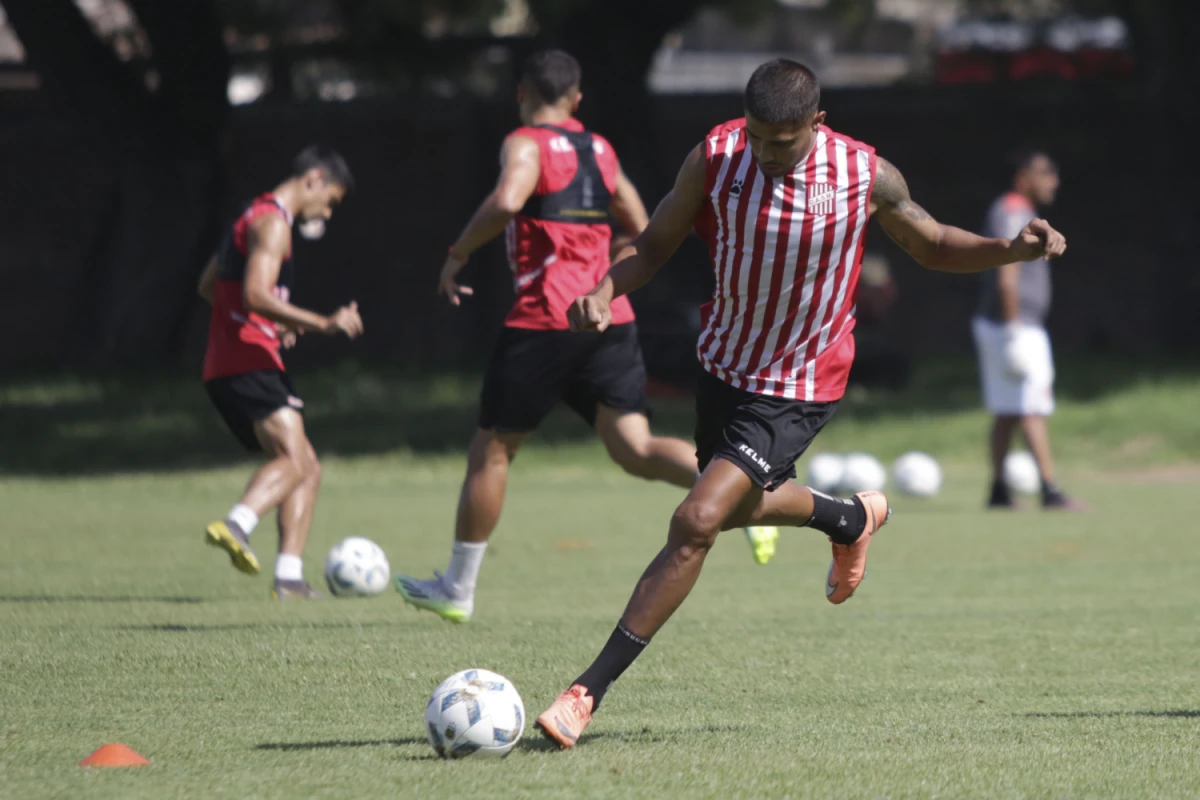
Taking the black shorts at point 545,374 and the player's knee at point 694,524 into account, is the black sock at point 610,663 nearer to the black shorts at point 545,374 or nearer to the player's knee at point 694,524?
the player's knee at point 694,524

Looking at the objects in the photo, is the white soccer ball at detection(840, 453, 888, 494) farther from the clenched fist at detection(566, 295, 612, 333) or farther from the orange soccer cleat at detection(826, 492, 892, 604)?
the clenched fist at detection(566, 295, 612, 333)

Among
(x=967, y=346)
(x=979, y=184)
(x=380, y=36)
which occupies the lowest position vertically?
(x=967, y=346)

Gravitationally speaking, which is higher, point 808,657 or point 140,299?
point 808,657

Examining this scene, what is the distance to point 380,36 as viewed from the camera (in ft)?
70.7

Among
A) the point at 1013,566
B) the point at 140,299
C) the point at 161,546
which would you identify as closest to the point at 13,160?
the point at 140,299

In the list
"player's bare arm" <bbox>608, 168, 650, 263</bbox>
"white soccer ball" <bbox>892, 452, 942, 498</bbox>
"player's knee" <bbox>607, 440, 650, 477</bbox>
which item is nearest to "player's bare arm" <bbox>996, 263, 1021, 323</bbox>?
"white soccer ball" <bbox>892, 452, 942, 498</bbox>

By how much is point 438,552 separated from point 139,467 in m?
7.80

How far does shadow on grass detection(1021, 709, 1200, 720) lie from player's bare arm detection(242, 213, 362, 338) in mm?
3716

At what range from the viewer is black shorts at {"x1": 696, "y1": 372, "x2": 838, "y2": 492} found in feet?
17.2

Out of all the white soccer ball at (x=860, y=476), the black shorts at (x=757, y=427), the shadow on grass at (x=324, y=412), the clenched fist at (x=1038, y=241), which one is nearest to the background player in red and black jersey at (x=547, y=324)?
the black shorts at (x=757, y=427)

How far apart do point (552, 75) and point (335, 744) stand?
11.9 ft

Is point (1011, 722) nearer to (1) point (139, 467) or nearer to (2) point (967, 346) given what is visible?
(1) point (139, 467)

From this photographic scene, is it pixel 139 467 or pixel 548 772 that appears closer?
pixel 548 772

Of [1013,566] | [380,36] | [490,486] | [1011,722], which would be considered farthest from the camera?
[380,36]
